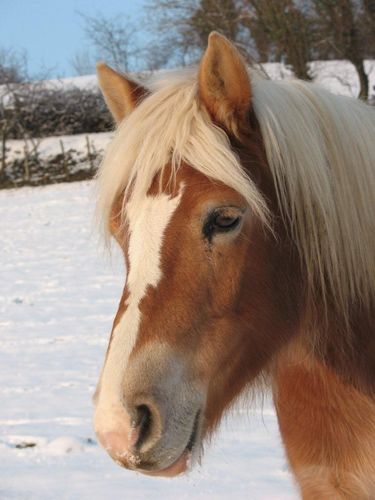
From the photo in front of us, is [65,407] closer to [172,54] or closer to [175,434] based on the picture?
[175,434]

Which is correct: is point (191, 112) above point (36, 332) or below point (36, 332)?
above

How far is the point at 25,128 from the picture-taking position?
87.2 feet

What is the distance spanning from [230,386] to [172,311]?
1.25 feet

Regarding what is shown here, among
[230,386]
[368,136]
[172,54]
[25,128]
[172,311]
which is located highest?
[368,136]

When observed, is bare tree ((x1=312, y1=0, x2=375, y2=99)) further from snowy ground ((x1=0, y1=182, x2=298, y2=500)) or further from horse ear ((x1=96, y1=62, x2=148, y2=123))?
horse ear ((x1=96, y1=62, x2=148, y2=123))

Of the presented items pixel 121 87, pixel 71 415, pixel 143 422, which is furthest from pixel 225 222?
pixel 71 415

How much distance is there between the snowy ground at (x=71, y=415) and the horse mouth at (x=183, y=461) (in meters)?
0.93

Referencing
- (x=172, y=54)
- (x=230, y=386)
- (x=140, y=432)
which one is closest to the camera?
(x=140, y=432)

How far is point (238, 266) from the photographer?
2049 millimetres

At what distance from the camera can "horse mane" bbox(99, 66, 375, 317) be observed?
6.97ft

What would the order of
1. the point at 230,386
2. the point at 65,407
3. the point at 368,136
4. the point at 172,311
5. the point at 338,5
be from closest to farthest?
the point at 172,311
the point at 230,386
the point at 368,136
the point at 65,407
the point at 338,5

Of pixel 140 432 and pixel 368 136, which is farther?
pixel 368 136

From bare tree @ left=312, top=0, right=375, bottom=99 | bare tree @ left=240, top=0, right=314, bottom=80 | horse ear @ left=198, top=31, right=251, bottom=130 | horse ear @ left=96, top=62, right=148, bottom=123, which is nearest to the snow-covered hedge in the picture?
bare tree @ left=240, top=0, right=314, bottom=80

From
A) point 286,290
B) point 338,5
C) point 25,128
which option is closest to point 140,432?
point 286,290
